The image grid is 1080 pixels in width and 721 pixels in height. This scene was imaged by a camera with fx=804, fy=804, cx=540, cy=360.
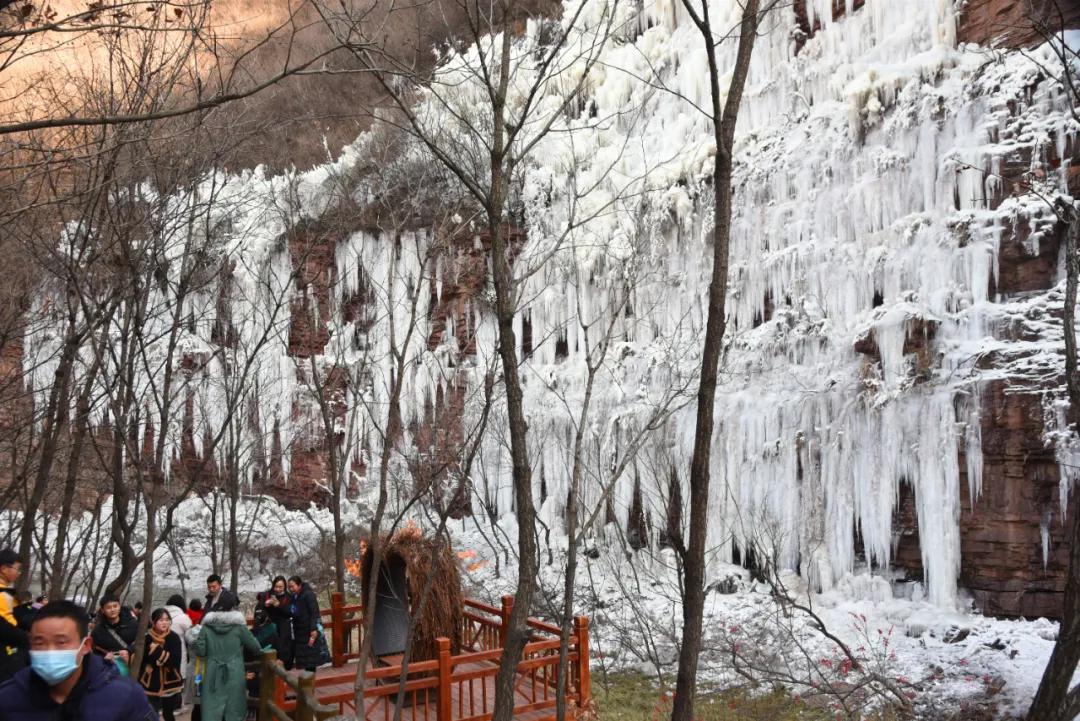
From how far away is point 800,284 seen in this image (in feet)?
53.3

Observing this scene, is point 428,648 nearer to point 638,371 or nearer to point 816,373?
point 816,373

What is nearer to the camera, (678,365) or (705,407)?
(705,407)

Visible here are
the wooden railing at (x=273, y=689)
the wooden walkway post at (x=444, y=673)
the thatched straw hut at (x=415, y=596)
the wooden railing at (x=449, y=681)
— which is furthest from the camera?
the thatched straw hut at (x=415, y=596)

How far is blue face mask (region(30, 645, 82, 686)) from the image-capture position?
2.51 m

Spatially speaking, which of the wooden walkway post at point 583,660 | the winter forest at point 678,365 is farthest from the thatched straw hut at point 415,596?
the wooden walkway post at point 583,660

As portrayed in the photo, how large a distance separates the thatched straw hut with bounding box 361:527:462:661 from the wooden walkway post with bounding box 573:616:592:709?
141cm

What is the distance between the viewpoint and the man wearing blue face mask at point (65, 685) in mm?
2477

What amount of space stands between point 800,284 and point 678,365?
2.93m

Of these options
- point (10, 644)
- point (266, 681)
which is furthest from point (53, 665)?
point (266, 681)

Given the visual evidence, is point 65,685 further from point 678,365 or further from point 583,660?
point 678,365

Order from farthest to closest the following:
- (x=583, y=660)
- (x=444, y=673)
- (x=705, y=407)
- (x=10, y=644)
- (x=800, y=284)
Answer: (x=800, y=284)
(x=583, y=660)
(x=444, y=673)
(x=705, y=407)
(x=10, y=644)

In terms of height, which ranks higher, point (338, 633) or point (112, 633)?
point (112, 633)

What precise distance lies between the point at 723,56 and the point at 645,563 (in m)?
13.0

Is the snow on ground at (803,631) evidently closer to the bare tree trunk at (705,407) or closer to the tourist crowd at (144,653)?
the bare tree trunk at (705,407)
